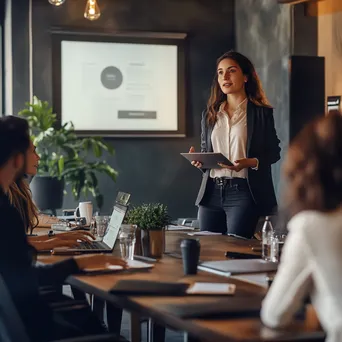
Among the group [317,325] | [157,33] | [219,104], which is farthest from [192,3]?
[317,325]

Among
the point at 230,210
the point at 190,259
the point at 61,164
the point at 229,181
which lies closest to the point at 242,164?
the point at 229,181

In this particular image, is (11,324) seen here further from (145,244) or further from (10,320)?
(145,244)

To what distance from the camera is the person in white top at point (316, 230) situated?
1.62m

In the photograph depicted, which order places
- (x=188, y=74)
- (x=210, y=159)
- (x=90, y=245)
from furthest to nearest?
(x=188, y=74) < (x=210, y=159) < (x=90, y=245)

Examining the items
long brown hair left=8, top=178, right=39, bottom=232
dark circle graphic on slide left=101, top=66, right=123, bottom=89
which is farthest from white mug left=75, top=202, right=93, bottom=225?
dark circle graphic on slide left=101, top=66, right=123, bottom=89

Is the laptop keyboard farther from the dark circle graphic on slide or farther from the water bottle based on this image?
the dark circle graphic on slide

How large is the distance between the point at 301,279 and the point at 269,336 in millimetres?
161

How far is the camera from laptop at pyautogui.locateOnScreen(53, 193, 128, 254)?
9.98 ft

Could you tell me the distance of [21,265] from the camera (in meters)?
2.25

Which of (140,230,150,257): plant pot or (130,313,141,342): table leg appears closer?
(130,313,141,342): table leg

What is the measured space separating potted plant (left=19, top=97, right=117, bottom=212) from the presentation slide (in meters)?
0.27

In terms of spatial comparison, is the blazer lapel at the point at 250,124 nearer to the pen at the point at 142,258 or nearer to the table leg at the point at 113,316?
the table leg at the point at 113,316

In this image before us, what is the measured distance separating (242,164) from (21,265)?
2.01 meters

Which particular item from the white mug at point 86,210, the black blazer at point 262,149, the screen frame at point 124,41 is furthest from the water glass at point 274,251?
the screen frame at point 124,41
